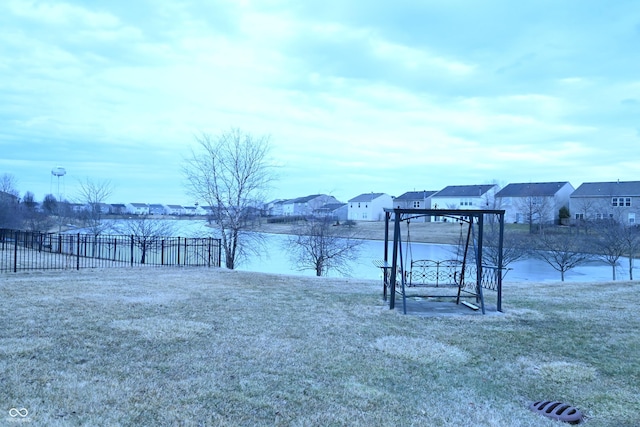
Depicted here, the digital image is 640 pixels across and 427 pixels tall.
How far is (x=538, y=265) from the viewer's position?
3161 centimetres

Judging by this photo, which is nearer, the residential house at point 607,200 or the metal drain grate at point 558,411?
the metal drain grate at point 558,411

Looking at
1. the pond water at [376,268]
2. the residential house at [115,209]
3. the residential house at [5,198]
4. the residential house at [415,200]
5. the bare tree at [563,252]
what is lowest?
the pond water at [376,268]

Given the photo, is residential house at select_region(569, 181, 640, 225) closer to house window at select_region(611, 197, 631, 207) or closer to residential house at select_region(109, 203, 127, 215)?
house window at select_region(611, 197, 631, 207)

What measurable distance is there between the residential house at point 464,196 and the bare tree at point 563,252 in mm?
31896

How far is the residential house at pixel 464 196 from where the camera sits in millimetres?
64562

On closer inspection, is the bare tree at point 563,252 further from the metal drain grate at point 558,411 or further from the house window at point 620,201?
the house window at point 620,201

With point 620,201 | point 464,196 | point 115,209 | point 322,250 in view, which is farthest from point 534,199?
point 115,209

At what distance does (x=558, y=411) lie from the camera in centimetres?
399

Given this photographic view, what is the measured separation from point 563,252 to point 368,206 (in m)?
47.0

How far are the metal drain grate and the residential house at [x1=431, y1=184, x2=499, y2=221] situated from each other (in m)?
60.1

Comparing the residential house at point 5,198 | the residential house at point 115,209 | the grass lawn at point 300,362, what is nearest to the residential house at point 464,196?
the residential house at point 115,209

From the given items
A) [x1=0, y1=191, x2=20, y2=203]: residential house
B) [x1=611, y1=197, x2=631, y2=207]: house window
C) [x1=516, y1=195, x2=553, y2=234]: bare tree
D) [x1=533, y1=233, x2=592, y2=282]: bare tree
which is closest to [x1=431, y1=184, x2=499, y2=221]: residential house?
[x1=516, y1=195, x2=553, y2=234]: bare tree

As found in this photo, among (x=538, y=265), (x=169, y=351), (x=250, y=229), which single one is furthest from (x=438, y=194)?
(x=169, y=351)

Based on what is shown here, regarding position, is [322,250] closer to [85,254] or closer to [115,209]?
[85,254]
